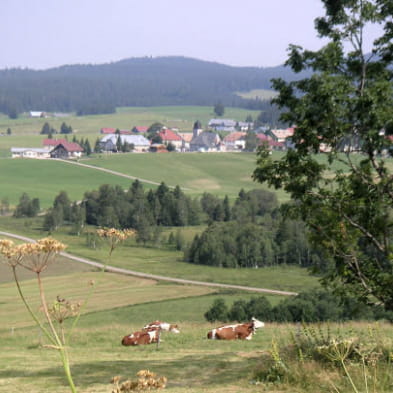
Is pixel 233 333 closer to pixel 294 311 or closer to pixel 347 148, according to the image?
pixel 347 148

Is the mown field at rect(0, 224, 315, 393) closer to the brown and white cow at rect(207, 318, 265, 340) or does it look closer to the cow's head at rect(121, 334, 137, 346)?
the cow's head at rect(121, 334, 137, 346)

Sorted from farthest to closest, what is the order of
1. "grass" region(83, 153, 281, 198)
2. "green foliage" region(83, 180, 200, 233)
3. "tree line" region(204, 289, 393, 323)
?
"grass" region(83, 153, 281, 198)
"green foliage" region(83, 180, 200, 233)
"tree line" region(204, 289, 393, 323)

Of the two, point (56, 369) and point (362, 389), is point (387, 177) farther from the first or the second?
point (56, 369)

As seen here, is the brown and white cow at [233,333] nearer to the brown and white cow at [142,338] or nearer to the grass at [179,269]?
the brown and white cow at [142,338]

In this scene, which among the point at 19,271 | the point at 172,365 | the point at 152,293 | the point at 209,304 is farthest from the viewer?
the point at 19,271

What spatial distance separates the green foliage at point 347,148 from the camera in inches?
594

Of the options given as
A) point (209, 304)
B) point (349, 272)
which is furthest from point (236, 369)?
point (209, 304)

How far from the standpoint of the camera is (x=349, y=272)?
1555cm

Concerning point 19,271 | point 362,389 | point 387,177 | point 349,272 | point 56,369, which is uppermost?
point 387,177

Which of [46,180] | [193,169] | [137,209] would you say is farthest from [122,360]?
[193,169]

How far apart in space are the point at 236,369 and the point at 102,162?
160 meters

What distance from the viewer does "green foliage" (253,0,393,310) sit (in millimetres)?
15086

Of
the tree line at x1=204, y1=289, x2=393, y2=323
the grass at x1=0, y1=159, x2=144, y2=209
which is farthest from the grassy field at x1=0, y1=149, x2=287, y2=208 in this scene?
the tree line at x1=204, y1=289, x2=393, y2=323

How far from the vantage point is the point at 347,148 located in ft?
51.8
